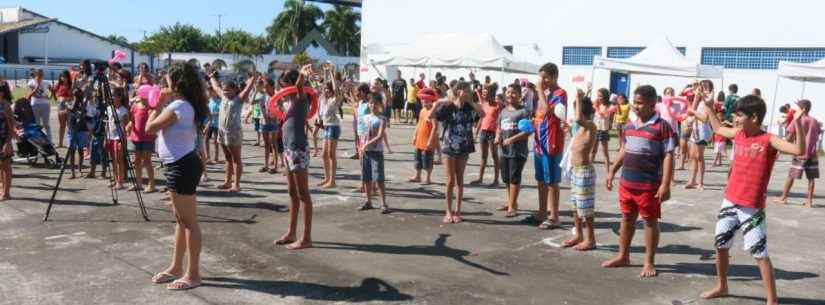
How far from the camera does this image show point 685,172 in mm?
13703

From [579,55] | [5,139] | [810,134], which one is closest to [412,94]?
[579,55]

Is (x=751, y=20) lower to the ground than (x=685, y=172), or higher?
higher

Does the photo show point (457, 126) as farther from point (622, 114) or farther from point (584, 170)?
point (622, 114)

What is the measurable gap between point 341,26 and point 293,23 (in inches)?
222

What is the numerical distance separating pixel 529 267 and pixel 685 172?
8.25m

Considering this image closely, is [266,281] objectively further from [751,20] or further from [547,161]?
[751,20]

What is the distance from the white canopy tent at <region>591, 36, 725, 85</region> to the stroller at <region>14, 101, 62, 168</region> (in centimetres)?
1516

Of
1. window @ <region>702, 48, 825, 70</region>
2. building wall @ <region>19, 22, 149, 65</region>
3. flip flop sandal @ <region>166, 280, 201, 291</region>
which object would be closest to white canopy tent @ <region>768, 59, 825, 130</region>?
window @ <region>702, 48, 825, 70</region>

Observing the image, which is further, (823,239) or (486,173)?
(486,173)

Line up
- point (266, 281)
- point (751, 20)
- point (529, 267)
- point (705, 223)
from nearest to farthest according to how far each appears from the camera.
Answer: point (266, 281), point (529, 267), point (705, 223), point (751, 20)

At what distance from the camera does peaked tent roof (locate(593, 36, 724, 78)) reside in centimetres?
2109

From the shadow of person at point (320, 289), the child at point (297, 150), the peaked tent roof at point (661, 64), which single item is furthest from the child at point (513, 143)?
the peaked tent roof at point (661, 64)

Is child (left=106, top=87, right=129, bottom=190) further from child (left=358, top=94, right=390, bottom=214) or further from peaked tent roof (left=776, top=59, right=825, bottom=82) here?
peaked tent roof (left=776, top=59, right=825, bottom=82)

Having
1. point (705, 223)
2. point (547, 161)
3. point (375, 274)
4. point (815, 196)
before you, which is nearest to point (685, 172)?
point (815, 196)
